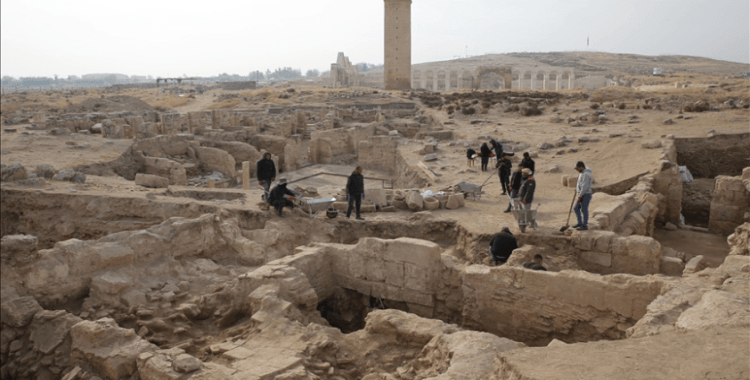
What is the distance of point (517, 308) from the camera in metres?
6.57

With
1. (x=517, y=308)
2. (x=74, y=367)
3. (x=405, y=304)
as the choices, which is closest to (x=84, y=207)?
(x=74, y=367)

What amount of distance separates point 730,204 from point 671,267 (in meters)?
5.01

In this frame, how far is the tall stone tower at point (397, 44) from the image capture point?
46344 mm

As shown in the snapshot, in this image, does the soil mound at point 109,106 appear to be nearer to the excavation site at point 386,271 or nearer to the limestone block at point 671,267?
the excavation site at point 386,271

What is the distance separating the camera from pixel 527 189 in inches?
345

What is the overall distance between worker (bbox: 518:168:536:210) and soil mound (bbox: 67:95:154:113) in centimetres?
3303

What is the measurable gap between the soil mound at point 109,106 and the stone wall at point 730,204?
34709 millimetres

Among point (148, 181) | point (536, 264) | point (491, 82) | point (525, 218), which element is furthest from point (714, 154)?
Answer: point (491, 82)

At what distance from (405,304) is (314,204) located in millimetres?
3013

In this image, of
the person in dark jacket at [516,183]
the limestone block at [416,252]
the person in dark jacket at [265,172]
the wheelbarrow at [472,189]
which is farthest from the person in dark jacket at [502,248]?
the person in dark jacket at [265,172]

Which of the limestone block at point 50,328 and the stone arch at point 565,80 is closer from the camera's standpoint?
the limestone block at point 50,328

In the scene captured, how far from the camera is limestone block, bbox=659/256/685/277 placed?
7609mm

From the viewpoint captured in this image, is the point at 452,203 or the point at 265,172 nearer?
the point at 452,203

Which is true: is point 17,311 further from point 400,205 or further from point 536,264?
point 400,205
